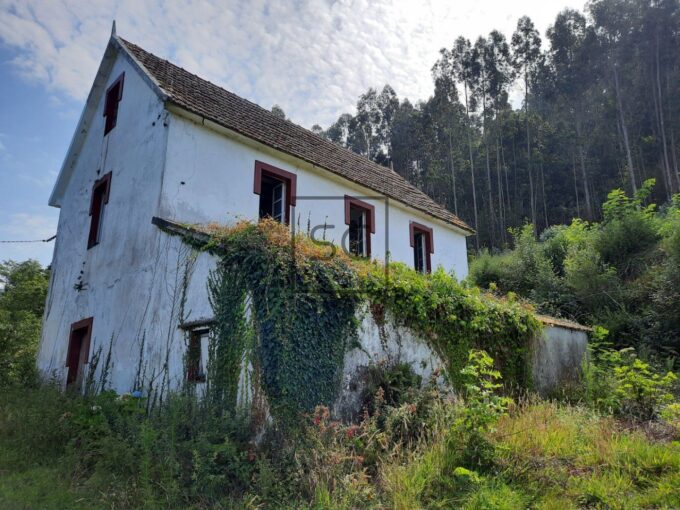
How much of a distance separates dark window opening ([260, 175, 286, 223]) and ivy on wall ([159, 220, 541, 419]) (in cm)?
370

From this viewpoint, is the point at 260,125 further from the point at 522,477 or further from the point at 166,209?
the point at 522,477

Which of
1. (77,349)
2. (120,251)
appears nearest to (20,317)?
(77,349)

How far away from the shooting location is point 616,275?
15328 millimetres

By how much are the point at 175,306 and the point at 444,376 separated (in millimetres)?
4901

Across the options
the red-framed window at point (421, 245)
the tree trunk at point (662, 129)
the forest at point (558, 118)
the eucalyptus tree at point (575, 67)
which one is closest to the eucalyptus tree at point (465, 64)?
the forest at point (558, 118)

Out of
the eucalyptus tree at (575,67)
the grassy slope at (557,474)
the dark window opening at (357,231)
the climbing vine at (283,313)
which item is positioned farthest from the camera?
the eucalyptus tree at (575,67)

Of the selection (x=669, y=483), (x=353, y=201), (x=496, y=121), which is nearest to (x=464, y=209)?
(x=496, y=121)

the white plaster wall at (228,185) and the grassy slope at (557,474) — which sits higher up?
the white plaster wall at (228,185)

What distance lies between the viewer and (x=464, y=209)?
1522 inches

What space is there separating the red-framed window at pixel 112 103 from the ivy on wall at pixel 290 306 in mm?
6352

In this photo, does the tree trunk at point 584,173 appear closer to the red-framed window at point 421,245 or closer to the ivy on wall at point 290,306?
the red-framed window at point 421,245

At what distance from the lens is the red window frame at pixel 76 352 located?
11.3 metres

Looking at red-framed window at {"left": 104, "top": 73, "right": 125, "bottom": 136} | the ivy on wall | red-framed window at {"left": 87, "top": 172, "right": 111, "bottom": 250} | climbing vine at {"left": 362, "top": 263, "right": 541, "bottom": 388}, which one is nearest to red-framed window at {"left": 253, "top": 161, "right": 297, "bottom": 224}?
the ivy on wall

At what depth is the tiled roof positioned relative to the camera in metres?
11.2
